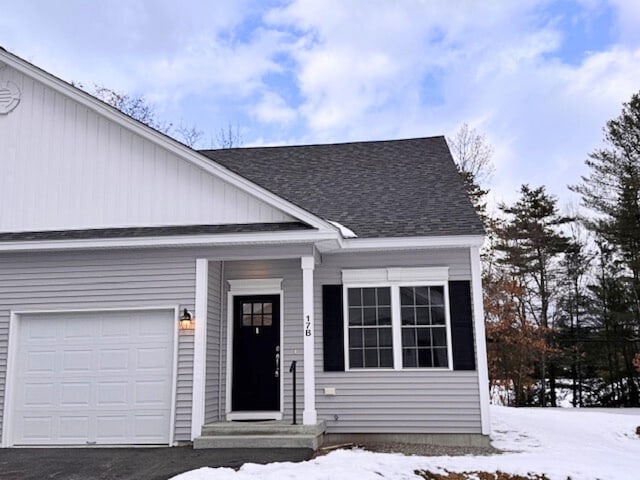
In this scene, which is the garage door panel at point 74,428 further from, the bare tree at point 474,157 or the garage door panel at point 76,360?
the bare tree at point 474,157

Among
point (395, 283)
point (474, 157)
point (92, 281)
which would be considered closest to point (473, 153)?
point (474, 157)

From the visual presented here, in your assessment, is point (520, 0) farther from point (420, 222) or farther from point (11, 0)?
point (11, 0)

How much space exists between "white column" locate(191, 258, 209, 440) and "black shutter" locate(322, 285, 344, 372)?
1.74m

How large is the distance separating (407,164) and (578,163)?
50.2 feet

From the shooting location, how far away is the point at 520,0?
11.5 m

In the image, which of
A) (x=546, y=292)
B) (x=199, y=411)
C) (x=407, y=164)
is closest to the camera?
(x=199, y=411)

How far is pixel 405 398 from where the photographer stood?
812 cm

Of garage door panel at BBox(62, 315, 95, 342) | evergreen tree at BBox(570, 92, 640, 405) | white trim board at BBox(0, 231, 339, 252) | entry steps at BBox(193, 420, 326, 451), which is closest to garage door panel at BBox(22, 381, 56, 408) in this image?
garage door panel at BBox(62, 315, 95, 342)

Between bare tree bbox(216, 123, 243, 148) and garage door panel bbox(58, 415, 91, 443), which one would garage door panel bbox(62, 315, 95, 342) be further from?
bare tree bbox(216, 123, 243, 148)

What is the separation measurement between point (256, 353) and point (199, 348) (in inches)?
50.4

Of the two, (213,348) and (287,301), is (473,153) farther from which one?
(213,348)

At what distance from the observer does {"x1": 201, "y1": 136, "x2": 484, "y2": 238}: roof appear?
864 cm

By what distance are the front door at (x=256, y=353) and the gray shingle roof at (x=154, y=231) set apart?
56.0 inches

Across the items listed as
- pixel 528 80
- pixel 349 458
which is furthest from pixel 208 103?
pixel 349 458
